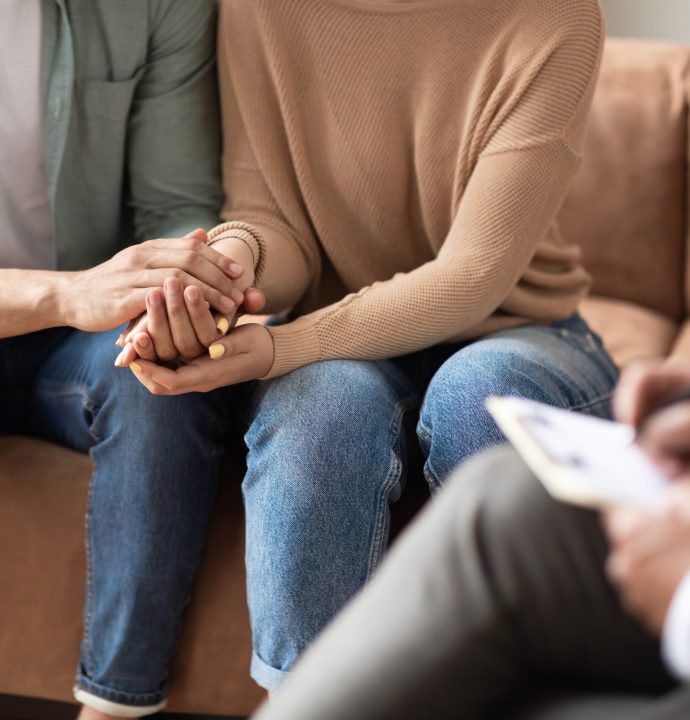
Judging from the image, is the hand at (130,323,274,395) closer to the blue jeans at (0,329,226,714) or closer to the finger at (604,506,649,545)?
the blue jeans at (0,329,226,714)

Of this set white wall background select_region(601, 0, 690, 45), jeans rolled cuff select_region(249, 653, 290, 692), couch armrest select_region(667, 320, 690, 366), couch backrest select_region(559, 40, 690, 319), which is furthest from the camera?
white wall background select_region(601, 0, 690, 45)

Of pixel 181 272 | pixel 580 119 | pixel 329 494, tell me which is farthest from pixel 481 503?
pixel 580 119

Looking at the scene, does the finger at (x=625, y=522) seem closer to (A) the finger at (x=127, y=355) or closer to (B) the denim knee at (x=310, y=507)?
(B) the denim knee at (x=310, y=507)

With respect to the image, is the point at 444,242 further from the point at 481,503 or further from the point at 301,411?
the point at 481,503

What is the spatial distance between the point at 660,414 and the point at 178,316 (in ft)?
1.82

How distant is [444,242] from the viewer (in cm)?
129

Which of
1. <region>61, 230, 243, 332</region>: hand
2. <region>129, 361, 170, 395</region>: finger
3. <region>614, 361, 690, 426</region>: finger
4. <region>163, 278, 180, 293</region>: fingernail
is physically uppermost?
<region>614, 361, 690, 426</region>: finger

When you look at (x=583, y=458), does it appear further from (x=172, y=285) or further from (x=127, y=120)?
(x=127, y=120)

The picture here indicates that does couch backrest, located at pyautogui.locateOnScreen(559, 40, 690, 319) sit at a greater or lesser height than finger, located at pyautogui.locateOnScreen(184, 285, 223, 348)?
lesser

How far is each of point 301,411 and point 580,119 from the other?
52 cm

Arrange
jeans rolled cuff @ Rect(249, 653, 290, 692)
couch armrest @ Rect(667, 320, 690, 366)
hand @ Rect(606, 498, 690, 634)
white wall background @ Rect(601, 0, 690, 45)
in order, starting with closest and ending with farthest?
hand @ Rect(606, 498, 690, 634), jeans rolled cuff @ Rect(249, 653, 290, 692), couch armrest @ Rect(667, 320, 690, 366), white wall background @ Rect(601, 0, 690, 45)

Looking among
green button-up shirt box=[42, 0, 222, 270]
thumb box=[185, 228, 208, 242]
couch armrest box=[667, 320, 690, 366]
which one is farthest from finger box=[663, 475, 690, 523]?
couch armrest box=[667, 320, 690, 366]

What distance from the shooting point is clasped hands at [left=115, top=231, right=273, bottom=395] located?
108 cm

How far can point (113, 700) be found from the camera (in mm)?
1150
